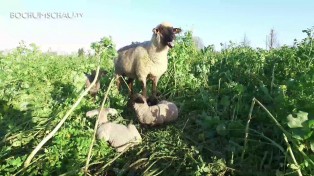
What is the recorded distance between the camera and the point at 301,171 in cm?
259

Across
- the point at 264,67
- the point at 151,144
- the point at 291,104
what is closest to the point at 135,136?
the point at 151,144

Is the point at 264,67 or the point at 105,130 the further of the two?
the point at 264,67

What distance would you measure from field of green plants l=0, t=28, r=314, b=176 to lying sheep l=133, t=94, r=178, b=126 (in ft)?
0.34

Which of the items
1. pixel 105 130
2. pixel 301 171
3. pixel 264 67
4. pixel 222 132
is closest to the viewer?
pixel 301 171

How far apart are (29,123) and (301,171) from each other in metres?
3.12

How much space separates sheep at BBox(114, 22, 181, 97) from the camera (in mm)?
5742

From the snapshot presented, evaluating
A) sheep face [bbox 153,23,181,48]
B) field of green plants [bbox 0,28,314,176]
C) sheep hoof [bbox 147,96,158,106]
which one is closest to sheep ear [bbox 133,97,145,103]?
field of green plants [bbox 0,28,314,176]

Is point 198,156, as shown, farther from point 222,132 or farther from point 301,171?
point 301,171

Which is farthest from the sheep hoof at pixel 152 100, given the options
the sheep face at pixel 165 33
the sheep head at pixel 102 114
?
the sheep face at pixel 165 33

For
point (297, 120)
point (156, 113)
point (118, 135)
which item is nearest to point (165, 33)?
point (156, 113)

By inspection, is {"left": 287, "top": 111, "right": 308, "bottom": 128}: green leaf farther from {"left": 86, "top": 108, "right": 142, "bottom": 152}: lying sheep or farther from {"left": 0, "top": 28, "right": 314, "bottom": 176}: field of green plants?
{"left": 86, "top": 108, "right": 142, "bottom": 152}: lying sheep

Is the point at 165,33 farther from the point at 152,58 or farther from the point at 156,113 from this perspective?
the point at 156,113

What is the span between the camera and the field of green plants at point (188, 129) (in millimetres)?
2977

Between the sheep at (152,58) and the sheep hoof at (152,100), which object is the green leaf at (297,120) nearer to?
the sheep hoof at (152,100)
